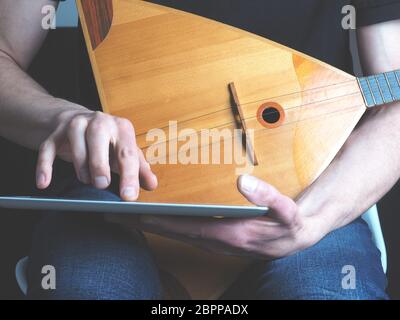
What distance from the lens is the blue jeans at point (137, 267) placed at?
89cm

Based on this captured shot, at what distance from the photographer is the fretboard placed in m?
1.05

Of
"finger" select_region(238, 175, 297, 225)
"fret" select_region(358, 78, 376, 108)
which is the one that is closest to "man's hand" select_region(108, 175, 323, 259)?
"finger" select_region(238, 175, 297, 225)

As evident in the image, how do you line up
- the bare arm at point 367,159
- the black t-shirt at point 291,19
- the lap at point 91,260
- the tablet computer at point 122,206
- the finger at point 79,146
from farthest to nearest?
the black t-shirt at point 291,19 → the bare arm at point 367,159 → the lap at point 91,260 → the finger at point 79,146 → the tablet computer at point 122,206

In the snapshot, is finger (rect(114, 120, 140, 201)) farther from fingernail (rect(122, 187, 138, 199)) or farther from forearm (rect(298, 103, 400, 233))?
forearm (rect(298, 103, 400, 233))

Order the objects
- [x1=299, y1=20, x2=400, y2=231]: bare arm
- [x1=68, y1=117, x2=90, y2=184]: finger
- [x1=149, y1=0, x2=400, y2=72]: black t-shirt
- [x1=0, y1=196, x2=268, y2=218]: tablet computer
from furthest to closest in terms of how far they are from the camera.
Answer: [x1=149, y1=0, x2=400, y2=72]: black t-shirt
[x1=299, y1=20, x2=400, y2=231]: bare arm
[x1=68, y1=117, x2=90, y2=184]: finger
[x1=0, y1=196, x2=268, y2=218]: tablet computer

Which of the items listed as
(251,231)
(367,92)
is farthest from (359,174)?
(251,231)

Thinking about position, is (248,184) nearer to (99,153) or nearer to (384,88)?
(99,153)

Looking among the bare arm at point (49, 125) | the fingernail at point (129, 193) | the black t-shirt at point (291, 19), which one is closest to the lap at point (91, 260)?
the bare arm at point (49, 125)

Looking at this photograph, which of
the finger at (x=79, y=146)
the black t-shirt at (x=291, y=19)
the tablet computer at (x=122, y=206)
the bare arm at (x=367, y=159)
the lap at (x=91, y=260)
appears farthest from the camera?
the black t-shirt at (x=291, y=19)

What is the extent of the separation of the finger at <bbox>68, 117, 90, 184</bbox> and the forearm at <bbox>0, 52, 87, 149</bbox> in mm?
107

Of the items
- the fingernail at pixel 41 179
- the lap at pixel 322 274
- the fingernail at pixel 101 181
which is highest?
the fingernail at pixel 41 179

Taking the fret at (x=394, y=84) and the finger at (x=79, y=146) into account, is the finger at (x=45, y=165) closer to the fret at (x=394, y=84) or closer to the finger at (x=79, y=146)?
the finger at (x=79, y=146)

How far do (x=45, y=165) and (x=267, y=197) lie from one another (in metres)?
0.31
